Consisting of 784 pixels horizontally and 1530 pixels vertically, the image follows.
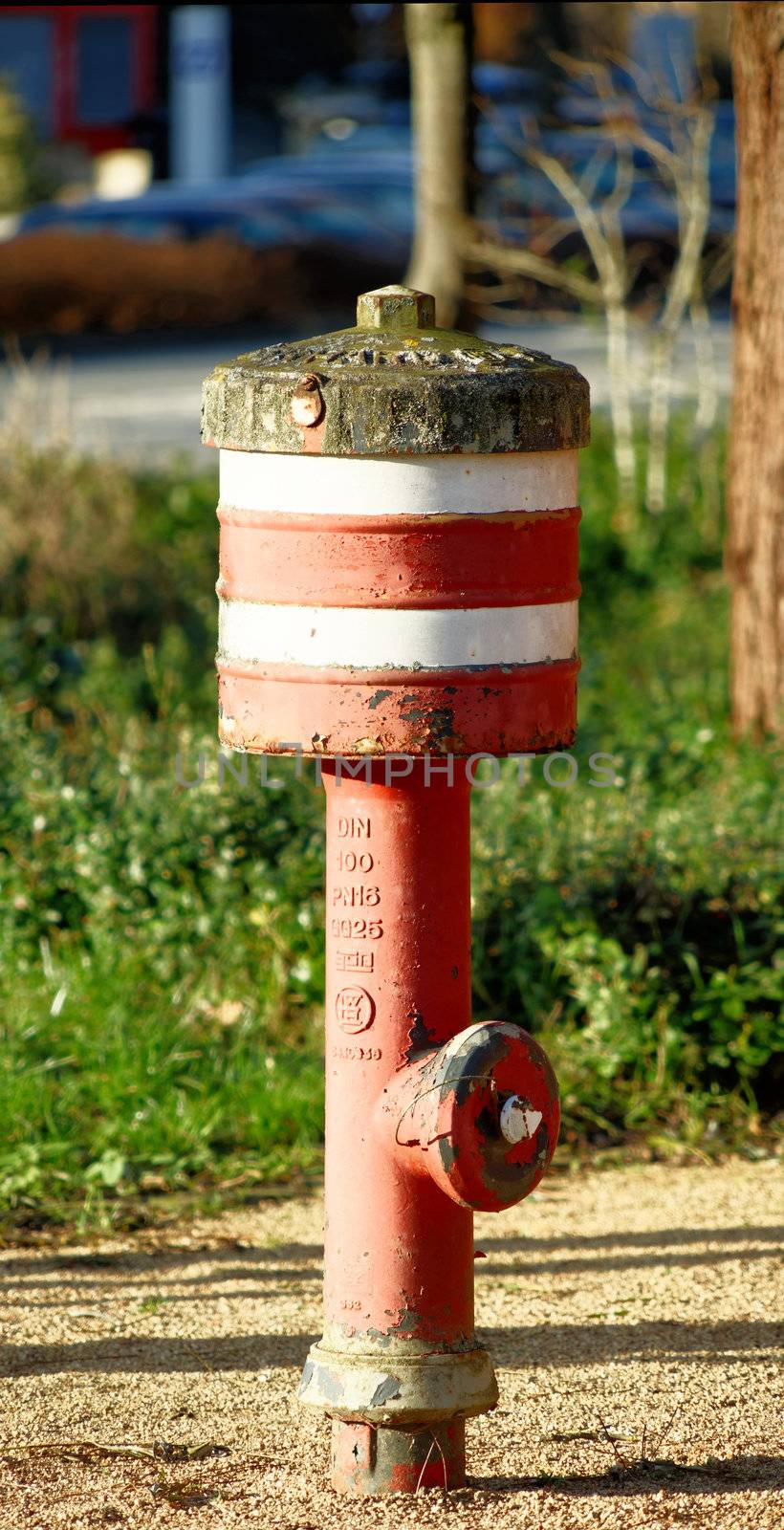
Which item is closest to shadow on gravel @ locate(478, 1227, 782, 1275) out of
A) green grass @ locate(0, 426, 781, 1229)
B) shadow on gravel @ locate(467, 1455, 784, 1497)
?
green grass @ locate(0, 426, 781, 1229)

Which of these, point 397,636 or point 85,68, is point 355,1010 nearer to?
point 397,636

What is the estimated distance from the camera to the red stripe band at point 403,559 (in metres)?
2.13

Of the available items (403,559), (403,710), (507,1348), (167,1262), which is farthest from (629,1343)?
(403,559)

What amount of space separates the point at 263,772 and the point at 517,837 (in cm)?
58

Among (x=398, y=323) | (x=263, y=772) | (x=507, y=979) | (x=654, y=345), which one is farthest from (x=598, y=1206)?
(x=654, y=345)

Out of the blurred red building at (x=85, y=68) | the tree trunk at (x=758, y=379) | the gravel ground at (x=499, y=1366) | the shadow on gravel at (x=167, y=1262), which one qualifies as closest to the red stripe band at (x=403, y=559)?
the gravel ground at (x=499, y=1366)

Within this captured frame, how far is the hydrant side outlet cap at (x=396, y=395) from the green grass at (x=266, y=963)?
5.59 feet

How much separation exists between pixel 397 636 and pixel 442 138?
289 inches

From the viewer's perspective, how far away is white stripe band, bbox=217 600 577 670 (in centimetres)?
215

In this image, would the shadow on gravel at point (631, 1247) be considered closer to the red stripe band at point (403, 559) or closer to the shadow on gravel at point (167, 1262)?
the shadow on gravel at point (167, 1262)

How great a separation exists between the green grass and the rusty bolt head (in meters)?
1.75

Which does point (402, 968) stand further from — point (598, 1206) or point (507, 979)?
point (507, 979)

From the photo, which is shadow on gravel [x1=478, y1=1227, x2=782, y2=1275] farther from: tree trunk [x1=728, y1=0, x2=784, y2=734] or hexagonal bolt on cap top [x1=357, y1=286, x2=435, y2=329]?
tree trunk [x1=728, y1=0, x2=784, y2=734]

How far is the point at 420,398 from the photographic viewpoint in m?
2.10
